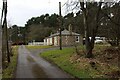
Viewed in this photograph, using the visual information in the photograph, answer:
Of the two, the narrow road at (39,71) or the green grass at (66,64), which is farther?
the green grass at (66,64)

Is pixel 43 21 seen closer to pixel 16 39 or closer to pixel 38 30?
pixel 16 39

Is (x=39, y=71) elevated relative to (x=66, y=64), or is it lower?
lower

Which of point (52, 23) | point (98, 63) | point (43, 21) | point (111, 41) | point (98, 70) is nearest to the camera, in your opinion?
point (98, 70)

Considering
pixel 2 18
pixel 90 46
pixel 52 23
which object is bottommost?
pixel 90 46

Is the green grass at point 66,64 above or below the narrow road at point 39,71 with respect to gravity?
above

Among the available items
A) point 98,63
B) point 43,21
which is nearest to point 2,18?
point 98,63

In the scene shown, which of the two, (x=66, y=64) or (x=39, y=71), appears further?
(x=66, y=64)

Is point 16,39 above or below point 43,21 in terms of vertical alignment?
below

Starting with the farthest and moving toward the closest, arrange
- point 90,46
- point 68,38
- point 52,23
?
1. point 52,23
2. point 68,38
3. point 90,46

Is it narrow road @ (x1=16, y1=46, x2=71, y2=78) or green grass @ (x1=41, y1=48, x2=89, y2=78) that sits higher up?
green grass @ (x1=41, y1=48, x2=89, y2=78)

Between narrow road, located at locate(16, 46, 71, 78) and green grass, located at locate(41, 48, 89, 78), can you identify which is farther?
green grass, located at locate(41, 48, 89, 78)

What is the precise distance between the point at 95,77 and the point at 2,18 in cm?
1303

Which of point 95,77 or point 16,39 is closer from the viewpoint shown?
point 95,77

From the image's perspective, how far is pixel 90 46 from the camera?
80.1ft
